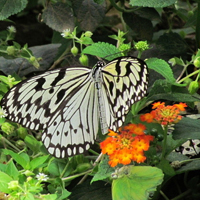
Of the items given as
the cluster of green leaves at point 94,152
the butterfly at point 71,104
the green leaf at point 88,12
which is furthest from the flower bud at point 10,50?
the butterfly at point 71,104

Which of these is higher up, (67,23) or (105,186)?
(67,23)

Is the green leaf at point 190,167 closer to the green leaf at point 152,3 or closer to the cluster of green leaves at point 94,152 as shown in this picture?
the cluster of green leaves at point 94,152

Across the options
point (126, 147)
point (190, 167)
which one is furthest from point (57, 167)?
point (190, 167)

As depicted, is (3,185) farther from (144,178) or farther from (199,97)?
(199,97)

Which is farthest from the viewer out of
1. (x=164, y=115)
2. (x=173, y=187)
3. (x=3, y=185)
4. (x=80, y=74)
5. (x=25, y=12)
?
(x=25, y=12)

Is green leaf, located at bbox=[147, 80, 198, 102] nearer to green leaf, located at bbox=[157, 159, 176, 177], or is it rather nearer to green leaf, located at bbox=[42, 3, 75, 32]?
green leaf, located at bbox=[157, 159, 176, 177]

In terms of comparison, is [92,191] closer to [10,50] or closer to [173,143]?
[173,143]

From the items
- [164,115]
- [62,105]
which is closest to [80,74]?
[62,105]

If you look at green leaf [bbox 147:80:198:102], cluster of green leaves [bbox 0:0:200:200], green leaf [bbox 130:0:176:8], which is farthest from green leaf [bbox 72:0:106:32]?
green leaf [bbox 147:80:198:102]
